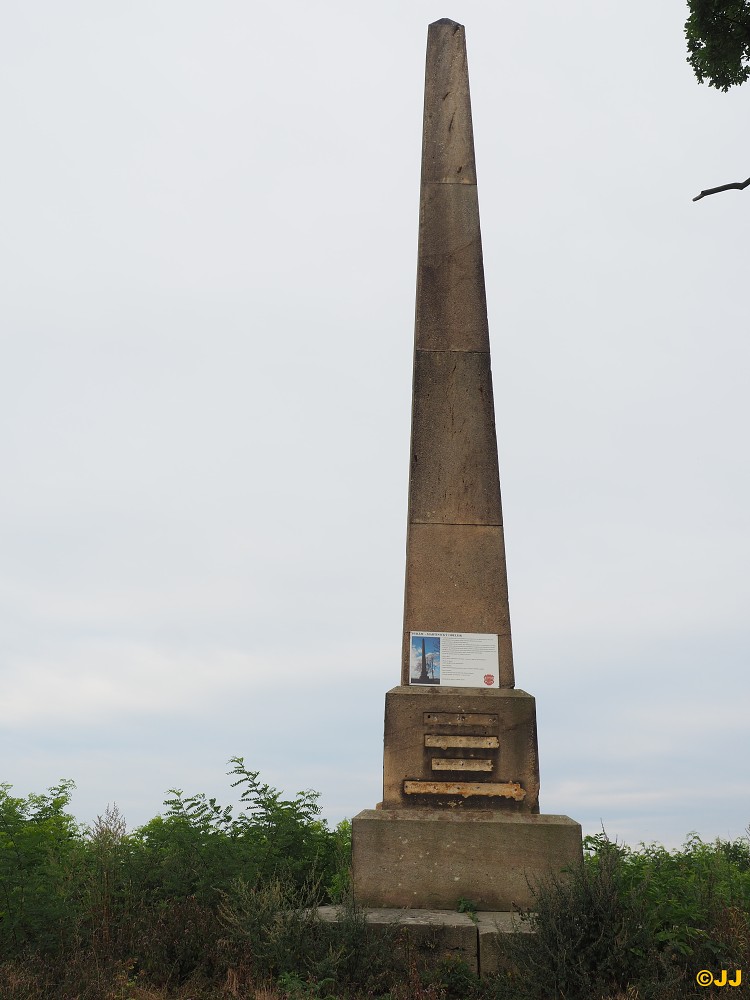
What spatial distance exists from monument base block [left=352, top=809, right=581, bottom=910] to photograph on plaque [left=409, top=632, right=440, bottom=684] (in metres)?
1.14

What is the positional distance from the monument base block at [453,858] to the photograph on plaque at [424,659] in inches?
44.9

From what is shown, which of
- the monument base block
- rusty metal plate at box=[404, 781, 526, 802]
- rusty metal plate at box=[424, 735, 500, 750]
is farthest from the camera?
rusty metal plate at box=[424, 735, 500, 750]

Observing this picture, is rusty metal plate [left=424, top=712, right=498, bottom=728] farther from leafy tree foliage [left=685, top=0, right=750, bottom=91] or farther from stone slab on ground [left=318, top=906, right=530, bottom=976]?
leafy tree foliage [left=685, top=0, right=750, bottom=91]

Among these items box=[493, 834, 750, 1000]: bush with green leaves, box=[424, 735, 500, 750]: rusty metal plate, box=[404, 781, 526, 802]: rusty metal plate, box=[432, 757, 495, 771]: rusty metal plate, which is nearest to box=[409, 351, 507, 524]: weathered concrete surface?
box=[424, 735, 500, 750]: rusty metal plate

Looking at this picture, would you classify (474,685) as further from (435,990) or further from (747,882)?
(747,882)

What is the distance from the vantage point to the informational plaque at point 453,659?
746 centimetres

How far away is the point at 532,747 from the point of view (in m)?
7.20

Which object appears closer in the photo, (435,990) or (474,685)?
(435,990)

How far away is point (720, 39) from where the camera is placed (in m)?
7.70

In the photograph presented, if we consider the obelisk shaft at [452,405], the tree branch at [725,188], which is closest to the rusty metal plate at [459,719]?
the obelisk shaft at [452,405]

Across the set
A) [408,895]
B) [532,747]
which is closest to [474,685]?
[532,747]

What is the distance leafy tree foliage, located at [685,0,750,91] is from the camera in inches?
300

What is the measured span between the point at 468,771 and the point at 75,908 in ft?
10.6

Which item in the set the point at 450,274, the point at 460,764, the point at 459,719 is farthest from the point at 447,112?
the point at 460,764
